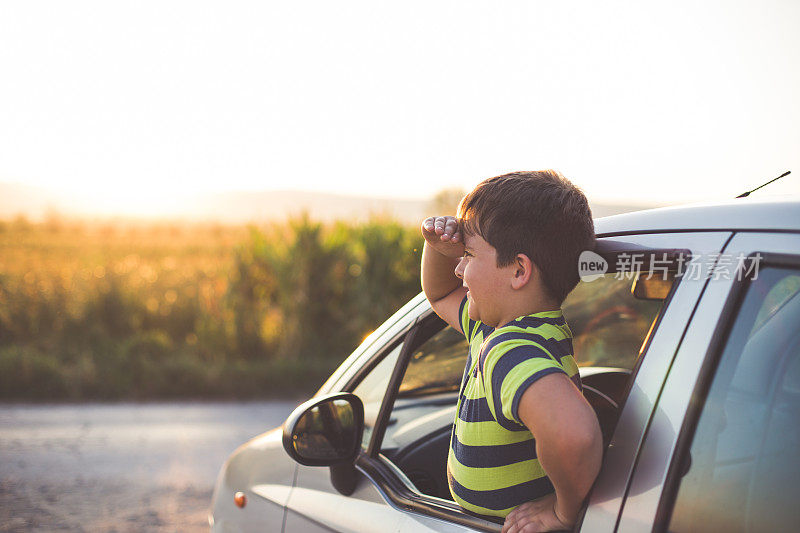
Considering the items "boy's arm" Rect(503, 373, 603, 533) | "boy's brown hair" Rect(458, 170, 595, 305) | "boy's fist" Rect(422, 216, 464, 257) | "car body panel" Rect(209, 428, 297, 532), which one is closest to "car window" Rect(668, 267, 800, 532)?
"boy's arm" Rect(503, 373, 603, 533)

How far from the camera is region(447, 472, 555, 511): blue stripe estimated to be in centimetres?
149

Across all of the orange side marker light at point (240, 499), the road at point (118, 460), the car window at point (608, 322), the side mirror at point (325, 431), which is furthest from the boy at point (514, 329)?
the road at point (118, 460)

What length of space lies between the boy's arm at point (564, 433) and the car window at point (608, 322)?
71.6 inches

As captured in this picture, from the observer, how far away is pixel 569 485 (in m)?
1.29

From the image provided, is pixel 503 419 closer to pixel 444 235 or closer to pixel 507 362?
pixel 507 362

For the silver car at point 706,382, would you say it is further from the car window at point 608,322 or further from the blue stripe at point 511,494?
the car window at point 608,322

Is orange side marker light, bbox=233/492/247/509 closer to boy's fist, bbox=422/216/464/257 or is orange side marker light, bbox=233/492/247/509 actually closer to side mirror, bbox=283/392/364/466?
side mirror, bbox=283/392/364/466

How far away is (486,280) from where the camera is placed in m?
1.51

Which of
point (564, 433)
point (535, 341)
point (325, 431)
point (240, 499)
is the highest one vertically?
point (535, 341)

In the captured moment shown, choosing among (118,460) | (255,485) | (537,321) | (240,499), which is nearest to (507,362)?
(537,321)

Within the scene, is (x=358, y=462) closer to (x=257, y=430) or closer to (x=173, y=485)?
(x=173, y=485)

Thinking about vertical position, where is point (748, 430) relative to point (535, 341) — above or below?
below

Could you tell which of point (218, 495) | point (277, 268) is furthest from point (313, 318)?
point (218, 495)

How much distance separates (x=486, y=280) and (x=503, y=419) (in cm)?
29
